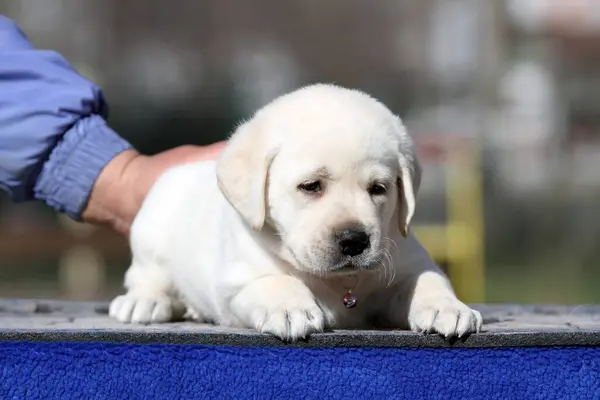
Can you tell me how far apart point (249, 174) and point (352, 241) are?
42 centimetres

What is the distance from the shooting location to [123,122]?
9.99m

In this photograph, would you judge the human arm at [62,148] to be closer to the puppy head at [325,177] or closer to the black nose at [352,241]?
the puppy head at [325,177]

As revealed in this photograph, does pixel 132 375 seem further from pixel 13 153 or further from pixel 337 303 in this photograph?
pixel 13 153

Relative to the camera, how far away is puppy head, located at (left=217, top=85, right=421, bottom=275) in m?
2.86

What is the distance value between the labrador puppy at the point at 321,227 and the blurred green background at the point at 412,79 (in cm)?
734

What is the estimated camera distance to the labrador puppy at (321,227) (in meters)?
2.83

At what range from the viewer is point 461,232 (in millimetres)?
8070

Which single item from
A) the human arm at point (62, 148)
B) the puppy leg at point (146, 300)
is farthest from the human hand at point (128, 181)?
the puppy leg at point (146, 300)

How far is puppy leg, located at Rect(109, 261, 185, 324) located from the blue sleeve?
61cm

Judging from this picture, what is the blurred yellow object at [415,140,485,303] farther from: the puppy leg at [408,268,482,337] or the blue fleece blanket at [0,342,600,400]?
the blue fleece blanket at [0,342,600,400]

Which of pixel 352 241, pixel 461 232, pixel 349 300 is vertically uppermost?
pixel 352 241

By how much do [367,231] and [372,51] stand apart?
868 centimetres

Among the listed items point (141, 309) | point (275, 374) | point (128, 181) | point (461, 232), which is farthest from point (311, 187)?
point (461, 232)

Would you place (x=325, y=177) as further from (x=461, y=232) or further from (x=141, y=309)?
(x=461, y=232)
